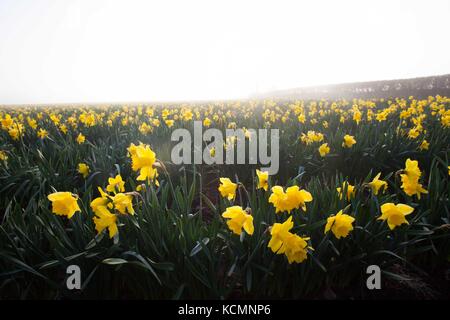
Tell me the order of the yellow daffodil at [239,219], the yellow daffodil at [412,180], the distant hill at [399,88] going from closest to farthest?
the yellow daffodil at [239,219] < the yellow daffodil at [412,180] < the distant hill at [399,88]

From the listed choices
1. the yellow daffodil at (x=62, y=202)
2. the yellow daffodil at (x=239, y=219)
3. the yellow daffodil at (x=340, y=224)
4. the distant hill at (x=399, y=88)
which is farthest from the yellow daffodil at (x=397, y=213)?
the distant hill at (x=399, y=88)

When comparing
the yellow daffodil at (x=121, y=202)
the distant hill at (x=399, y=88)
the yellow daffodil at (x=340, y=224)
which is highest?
the distant hill at (x=399, y=88)

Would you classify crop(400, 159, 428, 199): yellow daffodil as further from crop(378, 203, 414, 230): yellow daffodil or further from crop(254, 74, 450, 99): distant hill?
crop(254, 74, 450, 99): distant hill

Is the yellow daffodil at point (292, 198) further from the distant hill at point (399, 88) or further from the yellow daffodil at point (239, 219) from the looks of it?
the distant hill at point (399, 88)

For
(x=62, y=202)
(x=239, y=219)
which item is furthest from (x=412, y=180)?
(x=62, y=202)

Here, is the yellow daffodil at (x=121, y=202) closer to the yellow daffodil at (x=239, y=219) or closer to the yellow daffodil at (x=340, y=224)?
the yellow daffodil at (x=239, y=219)

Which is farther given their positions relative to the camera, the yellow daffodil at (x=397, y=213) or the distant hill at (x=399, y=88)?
the distant hill at (x=399, y=88)

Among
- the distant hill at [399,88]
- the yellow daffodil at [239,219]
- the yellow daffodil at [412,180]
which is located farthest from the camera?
the distant hill at [399,88]

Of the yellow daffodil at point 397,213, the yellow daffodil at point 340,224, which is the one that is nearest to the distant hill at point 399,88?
the yellow daffodil at point 397,213

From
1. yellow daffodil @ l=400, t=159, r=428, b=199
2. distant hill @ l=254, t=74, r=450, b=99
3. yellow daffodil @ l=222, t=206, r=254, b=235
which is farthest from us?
distant hill @ l=254, t=74, r=450, b=99

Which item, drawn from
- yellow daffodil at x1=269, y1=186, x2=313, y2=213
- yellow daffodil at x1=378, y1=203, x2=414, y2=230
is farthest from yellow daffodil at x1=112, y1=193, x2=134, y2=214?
yellow daffodil at x1=378, y1=203, x2=414, y2=230

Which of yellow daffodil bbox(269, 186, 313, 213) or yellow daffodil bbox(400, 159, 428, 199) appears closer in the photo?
yellow daffodil bbox(269, 186, 313, 213)

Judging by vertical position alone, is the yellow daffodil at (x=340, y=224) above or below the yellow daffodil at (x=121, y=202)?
below
